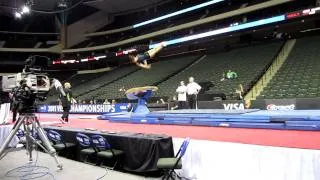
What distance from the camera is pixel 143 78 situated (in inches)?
991

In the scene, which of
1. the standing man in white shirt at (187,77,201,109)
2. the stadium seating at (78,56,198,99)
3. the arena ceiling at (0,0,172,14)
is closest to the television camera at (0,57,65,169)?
the standing man in white shirt at (187,77,201,109)

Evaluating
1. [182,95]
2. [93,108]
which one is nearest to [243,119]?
[182,95]

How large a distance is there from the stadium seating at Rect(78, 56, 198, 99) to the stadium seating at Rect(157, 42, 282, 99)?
1.55 m

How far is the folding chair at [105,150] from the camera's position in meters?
6.27

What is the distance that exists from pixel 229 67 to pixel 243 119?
40.7 ft

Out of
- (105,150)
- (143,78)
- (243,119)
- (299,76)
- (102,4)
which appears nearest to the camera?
(105,150)

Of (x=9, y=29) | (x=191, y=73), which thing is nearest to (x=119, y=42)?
(x=191, y=73)

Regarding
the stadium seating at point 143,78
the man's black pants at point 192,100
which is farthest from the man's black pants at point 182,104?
the stadium seating at point 143,78

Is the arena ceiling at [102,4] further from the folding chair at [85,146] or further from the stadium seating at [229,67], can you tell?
the folding chair at [85,146]

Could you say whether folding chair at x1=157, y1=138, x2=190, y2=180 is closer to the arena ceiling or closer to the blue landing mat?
the blue landing mat

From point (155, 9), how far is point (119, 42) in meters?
4.90

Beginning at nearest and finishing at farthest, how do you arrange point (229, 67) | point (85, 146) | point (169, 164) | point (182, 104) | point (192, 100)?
1. point (169, 164)
2. point (85, 146)
3. point (192, 100)
4. point (182, 104)
5. point (229, 67)

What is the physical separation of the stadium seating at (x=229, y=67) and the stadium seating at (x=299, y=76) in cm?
134

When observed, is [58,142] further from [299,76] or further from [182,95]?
[299,76]
